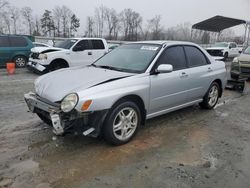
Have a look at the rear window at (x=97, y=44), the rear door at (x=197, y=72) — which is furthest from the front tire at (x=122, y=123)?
the rear window at (x=97, y=44)

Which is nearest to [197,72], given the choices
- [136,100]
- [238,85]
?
[136,100]

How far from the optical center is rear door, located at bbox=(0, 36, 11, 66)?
500 inches

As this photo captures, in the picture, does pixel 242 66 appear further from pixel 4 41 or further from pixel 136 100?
pixel 4 41

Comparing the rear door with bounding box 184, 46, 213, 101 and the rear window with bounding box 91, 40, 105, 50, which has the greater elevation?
the rear window with bounding box 91, 40, 105, 50

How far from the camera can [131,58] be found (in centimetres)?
470

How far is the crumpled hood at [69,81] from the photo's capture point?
3.61 metres

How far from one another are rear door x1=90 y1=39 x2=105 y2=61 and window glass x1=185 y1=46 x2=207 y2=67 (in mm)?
6592

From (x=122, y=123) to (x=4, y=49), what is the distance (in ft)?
36.0

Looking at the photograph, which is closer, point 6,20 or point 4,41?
point 4,41

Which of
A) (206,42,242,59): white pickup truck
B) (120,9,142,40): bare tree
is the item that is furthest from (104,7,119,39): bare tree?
(206,42,242,59): white pickup truck

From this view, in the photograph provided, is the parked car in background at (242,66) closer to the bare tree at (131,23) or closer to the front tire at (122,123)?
the front tire at (122,123)

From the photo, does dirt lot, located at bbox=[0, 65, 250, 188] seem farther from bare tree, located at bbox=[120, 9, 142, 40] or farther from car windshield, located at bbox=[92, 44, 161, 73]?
bare tree, located at bbox=[120, 9, 142, 40]

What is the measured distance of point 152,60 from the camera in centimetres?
442

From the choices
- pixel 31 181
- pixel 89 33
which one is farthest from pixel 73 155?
pixel 89 33
